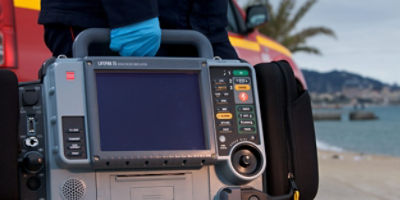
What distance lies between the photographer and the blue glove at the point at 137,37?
157 cm

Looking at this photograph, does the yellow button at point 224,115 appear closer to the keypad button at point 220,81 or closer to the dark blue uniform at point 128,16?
the keypad button at point 220,81

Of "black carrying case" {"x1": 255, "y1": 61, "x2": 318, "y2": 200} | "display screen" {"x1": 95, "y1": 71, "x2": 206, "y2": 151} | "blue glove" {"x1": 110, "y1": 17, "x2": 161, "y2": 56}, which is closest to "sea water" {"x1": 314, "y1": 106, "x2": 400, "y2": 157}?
"black carrying case" {"x1": 255, "y1": 61, "x2": 318, "y2": 200}

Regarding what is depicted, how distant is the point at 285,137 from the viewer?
1.55 meters

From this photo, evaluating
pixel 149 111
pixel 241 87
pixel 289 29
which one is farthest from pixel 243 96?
pixel 289 29

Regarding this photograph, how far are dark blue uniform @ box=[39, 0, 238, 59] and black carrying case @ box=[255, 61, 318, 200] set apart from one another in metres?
0.31

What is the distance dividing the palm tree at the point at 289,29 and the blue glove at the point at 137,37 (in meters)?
A: 16.9

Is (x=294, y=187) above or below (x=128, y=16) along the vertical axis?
A: below

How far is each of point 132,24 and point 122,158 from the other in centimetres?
42

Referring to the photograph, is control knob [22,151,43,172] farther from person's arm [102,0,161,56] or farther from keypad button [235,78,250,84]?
keypad button [235,78,250,84]

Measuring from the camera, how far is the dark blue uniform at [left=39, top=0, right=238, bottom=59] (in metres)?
1.56

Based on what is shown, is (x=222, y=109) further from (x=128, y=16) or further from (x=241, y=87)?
(x=128, y=16)

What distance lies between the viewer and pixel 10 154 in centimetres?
132

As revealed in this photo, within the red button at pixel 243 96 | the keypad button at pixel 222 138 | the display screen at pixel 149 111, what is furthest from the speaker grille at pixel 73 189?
the red button at pixel 243 96

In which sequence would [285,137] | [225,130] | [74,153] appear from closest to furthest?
1. [74,153]
2. [225,130]
3. [285,137]
